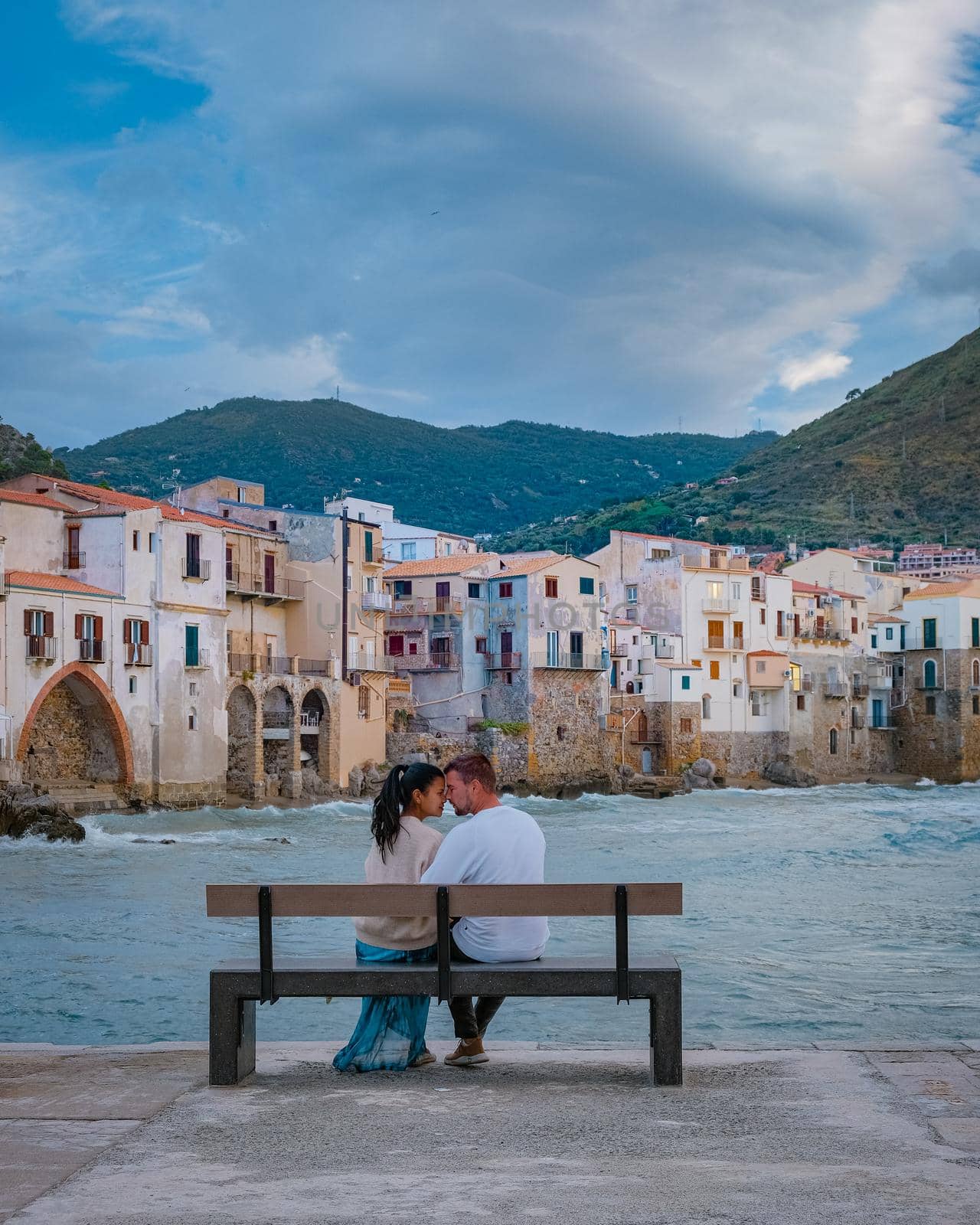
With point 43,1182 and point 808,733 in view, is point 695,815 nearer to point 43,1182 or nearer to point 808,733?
point 808,733

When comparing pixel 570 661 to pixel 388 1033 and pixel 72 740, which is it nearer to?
pixel 72 740

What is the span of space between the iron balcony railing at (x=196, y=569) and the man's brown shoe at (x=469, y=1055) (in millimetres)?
42172

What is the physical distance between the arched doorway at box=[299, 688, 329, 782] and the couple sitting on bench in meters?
48.2

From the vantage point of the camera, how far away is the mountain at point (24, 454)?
A: 6731cm

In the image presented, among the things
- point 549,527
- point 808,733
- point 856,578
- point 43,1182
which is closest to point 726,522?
point 549,527

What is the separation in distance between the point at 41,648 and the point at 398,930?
120 ft

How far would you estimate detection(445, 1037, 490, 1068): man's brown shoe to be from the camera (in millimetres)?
7461

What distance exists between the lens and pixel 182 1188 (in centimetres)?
513

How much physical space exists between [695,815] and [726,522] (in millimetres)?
75127

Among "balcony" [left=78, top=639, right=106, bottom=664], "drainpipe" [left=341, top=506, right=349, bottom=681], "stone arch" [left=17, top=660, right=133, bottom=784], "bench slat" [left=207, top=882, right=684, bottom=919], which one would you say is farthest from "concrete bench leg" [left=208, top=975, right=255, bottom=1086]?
"drainpipe" [left=341, top=506, right=349, bottom=681]

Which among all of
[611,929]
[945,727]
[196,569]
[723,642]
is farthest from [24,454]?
[611,929]

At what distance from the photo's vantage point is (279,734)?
53750 millimetres

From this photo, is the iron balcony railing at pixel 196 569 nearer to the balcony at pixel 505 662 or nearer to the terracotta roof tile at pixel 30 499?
the terracotta roof tile at pixel 30 499

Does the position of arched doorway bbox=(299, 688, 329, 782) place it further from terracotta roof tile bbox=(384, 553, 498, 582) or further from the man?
the man
